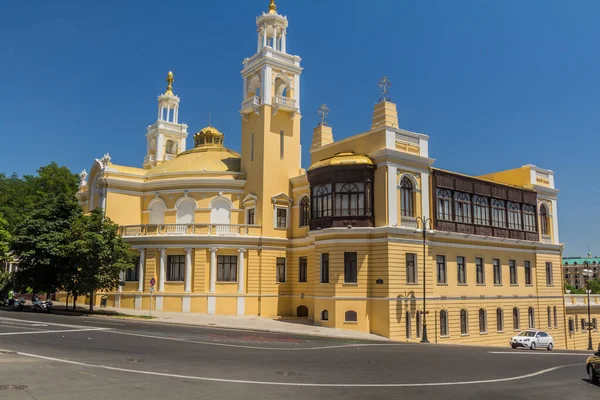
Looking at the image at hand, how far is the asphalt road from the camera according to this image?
1259 cm

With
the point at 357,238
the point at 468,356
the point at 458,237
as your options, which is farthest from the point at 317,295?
the point at 468,356

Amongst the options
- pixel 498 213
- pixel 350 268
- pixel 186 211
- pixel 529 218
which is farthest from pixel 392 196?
pixel 186 211

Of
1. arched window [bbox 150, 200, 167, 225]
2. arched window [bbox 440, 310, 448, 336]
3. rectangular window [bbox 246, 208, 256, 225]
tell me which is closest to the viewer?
arched window [bbox 440, 310, 448, 336]

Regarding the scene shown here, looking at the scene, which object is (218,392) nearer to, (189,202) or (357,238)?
(357,238)

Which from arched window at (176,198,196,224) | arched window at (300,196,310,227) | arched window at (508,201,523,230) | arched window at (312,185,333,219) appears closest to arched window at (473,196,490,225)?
arched window at (508,201,523,230)

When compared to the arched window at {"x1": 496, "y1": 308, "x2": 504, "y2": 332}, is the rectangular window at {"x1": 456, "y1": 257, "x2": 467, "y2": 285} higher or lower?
higher

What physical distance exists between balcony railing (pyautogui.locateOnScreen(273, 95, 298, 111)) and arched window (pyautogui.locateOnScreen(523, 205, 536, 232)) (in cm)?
2219

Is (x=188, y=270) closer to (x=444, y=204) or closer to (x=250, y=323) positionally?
(x=250, y=323)

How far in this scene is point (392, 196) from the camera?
34.8 metres

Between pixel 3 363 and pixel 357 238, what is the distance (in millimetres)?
23354

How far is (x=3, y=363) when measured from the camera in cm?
1570

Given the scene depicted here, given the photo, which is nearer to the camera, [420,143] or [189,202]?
[420,143]

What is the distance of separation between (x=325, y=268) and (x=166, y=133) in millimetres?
42868

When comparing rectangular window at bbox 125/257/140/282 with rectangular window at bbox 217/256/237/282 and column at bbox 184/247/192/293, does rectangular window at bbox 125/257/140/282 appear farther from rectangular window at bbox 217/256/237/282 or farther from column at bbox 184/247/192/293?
rectangular window at bbox 217/256/237/282
